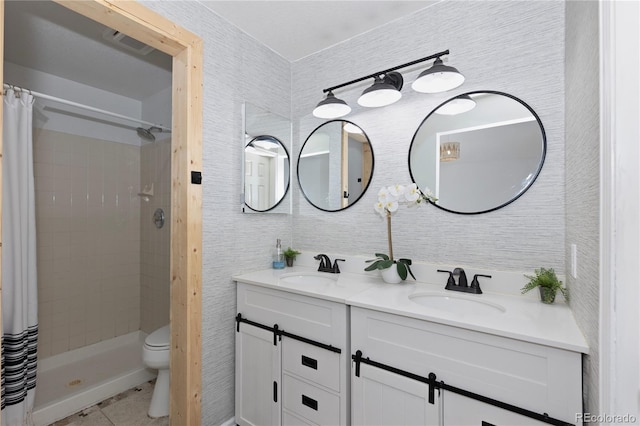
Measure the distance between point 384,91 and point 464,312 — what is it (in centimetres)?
123

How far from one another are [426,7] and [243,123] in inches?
51.1

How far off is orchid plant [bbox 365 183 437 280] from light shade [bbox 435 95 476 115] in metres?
0.45

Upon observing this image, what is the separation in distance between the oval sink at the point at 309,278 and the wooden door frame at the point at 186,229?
556mm

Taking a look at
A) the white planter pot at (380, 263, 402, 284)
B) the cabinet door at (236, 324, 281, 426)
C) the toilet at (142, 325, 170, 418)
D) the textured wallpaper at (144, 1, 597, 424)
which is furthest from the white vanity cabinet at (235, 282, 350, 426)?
the toilet at (142, 325, 170, 418)

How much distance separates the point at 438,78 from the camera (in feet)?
4.65

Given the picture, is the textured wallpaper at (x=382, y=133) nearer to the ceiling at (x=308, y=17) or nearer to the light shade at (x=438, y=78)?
the ceiling at (x=308, y=17)

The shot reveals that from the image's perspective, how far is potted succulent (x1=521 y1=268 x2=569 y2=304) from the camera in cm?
123

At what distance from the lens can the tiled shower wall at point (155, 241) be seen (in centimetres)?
275

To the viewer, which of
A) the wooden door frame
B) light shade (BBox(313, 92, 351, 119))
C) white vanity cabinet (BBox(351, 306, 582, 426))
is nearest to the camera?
white vanity cabinet (BBox(351, 306, 582, 426))

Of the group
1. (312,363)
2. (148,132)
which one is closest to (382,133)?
(312,363)

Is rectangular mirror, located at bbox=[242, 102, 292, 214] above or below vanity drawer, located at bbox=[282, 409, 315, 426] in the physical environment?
above

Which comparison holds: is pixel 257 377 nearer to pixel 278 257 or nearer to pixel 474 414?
pixel 278 257

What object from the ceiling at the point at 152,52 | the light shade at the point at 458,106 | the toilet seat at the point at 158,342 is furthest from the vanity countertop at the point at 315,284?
the ceiling at the point at 152,52

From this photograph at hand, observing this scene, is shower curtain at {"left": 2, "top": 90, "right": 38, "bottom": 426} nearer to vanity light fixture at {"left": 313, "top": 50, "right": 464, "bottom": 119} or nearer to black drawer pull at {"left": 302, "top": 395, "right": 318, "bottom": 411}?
black drawer pull at {"left": 302, "top": 395, "right": 318, "bottom": 411}
